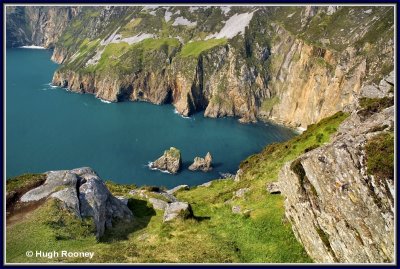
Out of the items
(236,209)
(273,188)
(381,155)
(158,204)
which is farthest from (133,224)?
(381,155)

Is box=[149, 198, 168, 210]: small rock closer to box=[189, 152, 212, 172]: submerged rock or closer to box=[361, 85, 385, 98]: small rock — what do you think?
box=[361, 85, 385, 98]: small rock

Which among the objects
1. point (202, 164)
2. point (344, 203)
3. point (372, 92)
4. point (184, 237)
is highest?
point (372, 92)

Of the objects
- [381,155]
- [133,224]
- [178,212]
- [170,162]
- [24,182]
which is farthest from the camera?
[170,162]

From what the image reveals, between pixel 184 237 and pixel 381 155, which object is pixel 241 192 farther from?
pixel 381 155

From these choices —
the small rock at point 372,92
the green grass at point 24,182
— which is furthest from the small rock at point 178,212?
the small rock at point 372,92

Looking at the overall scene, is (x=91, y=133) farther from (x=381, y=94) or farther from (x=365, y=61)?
(x=381, y=94)

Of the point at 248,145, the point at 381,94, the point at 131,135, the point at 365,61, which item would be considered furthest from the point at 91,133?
the point at 381,94
